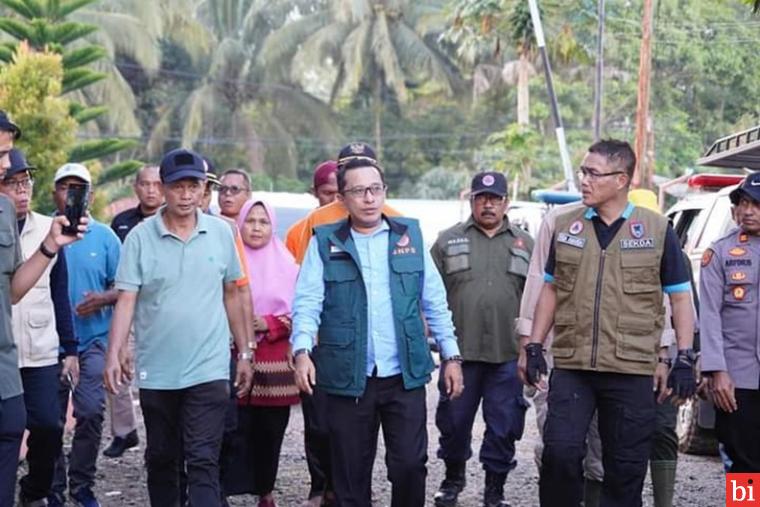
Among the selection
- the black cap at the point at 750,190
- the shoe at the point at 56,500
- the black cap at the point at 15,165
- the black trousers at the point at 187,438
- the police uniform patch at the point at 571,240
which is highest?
the black cap at the point at 15,165

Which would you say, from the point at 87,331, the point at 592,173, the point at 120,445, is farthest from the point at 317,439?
the point at 120,445

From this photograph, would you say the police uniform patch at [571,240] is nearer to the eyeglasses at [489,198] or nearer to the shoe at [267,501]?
the eyeglasses at [489,198]

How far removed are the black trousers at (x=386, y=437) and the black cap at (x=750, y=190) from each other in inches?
73.8

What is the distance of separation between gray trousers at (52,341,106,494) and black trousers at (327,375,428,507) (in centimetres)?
198

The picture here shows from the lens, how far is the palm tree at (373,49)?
50125 mm

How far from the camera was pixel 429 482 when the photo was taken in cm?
916

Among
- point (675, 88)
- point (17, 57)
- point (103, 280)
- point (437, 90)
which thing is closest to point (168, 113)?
point (437, 90)

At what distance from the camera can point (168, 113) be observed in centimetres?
4997

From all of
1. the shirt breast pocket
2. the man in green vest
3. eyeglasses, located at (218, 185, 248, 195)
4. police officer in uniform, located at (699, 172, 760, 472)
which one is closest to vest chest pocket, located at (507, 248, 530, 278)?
the shirt breast pocket

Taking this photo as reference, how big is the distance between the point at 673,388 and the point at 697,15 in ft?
109

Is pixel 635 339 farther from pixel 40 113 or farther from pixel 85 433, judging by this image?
pixel 40 113

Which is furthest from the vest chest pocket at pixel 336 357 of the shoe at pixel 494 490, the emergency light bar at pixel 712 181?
the emergency light bar at pixel 712 181

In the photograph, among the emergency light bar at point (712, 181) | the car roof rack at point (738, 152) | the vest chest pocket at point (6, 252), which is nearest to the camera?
the vest chest pocket at point (6, 252)
